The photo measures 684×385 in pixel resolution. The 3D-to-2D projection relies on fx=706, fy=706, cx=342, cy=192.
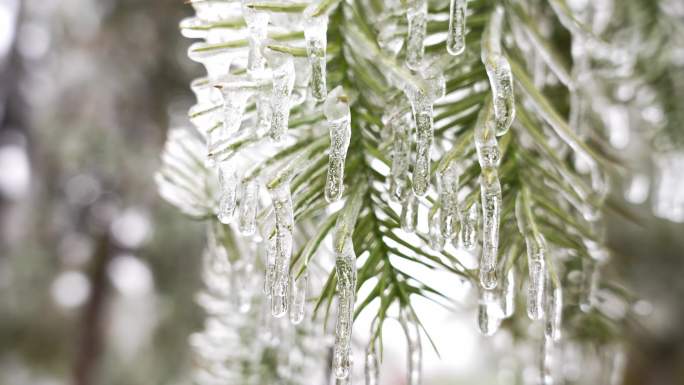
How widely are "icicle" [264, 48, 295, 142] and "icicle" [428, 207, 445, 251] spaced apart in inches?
3.1

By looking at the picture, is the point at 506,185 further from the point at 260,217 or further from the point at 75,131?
the point at 75,131

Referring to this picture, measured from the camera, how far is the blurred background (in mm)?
2219

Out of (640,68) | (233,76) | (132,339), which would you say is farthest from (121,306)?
(233,76)

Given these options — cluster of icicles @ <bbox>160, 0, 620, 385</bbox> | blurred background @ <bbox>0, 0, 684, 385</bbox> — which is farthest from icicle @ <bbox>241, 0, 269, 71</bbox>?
blurred background @ <bbox>0, 0, 684, 385</bbox>

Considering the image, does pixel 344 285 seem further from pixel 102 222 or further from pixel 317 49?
pixel 102 222

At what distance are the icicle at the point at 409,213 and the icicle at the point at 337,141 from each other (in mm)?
40

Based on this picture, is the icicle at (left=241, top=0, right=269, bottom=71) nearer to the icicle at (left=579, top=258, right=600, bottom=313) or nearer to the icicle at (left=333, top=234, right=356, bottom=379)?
the icicle at (left=333, top=234, right=356, bottom=379)

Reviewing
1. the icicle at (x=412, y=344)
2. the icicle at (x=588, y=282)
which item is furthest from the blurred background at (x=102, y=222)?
the icicle at (x=412, y=344)

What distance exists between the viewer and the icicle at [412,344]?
0.34 m

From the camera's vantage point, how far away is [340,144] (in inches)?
11.5

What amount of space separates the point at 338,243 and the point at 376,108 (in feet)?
0.34

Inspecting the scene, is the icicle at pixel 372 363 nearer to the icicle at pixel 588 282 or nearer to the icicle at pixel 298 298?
the icicle at pixel 298 298

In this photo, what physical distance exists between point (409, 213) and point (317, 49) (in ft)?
0.28

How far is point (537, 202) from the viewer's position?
14.8 inches
